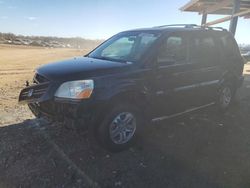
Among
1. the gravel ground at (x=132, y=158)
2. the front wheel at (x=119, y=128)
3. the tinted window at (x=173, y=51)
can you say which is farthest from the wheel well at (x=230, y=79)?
the front wheel at (x=119, y=128)

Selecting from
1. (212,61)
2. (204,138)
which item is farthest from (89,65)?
(212,61)

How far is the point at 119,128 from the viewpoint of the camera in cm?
404

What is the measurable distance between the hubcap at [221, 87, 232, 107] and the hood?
3200 mm

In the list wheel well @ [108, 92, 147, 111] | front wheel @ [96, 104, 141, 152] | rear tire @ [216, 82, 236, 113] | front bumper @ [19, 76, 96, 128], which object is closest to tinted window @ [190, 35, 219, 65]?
rear tire @ [216, 82, 236, 113]

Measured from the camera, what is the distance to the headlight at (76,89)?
3592mm

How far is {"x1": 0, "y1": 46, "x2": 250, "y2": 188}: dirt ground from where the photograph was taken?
11.0 ft

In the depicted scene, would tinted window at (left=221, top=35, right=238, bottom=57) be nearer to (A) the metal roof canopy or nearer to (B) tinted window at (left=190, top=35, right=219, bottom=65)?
(B) tinted window at (left=190, top=35, right=219, bottom=65)

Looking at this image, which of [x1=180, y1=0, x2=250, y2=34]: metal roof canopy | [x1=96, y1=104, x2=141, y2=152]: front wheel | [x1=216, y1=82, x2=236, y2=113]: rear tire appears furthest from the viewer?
[x1=180, y1=0, x2=250, y2=34]: metal roof canopy

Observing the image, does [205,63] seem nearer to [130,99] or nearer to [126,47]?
[126,47]

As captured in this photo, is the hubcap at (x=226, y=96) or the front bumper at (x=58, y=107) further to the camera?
the hubcap at (x=226, y=96)

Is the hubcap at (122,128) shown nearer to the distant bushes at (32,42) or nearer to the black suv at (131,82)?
the black suv at (131,82)

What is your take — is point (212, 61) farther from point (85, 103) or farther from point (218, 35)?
point (85, 103)

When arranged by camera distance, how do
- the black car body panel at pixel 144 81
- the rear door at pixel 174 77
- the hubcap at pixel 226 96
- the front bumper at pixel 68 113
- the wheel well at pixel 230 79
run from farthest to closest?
the hubcap at pixel 226 96 → the wheel well at pixel 230 79 → the rear door at pixel 174 77 → the black car body panel at pixel 144 81 → the front bumper at pixel 68 113

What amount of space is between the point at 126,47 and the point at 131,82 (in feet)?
3.52
